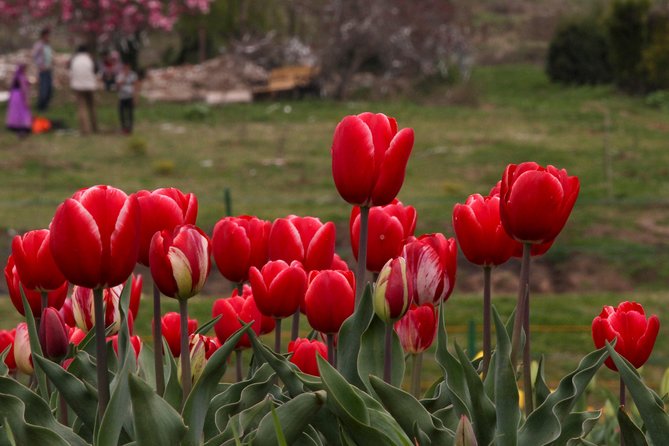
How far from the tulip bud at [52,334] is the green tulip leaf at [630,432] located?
778mm

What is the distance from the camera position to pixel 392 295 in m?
1.70

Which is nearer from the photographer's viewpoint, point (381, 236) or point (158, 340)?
point (158, 340)

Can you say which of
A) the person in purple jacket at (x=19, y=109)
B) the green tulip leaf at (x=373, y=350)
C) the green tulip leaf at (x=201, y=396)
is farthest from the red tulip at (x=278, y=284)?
the person in purple jacket at (x=19, y=109)

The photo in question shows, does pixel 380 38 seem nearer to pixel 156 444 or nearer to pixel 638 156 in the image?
pixel 638 156

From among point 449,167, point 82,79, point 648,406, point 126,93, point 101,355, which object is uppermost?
point 101,355

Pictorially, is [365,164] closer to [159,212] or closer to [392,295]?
[392,295]

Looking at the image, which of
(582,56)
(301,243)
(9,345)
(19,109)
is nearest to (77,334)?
(9,345)

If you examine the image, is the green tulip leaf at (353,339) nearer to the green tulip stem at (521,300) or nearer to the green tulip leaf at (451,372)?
the green tulip leaf at (451,372)

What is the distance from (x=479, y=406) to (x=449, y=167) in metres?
14.9

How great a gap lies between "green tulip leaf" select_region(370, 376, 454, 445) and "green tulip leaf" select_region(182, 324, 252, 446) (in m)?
0.19

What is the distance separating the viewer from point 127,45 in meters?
27.8

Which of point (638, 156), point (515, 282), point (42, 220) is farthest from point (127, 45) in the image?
point (515, 282)

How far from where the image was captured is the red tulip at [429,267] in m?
1.83

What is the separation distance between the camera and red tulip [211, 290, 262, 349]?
1974 mm
